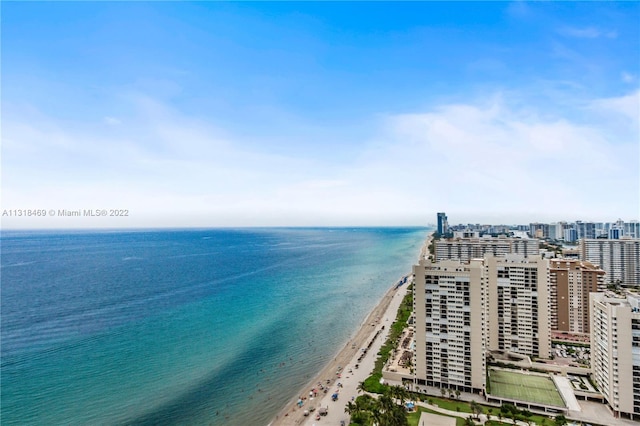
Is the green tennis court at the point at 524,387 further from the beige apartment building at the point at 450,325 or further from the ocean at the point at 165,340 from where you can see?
the ocean at the point at 165,340

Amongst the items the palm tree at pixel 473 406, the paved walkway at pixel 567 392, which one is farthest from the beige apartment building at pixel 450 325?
the paved walkway at pixel 567 392

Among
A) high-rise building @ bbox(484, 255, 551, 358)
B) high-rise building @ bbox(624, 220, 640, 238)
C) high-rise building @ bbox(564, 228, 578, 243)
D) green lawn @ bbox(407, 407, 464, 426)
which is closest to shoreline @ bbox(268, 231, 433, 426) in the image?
green lawn @ bbox(407, 407, 464, 426)

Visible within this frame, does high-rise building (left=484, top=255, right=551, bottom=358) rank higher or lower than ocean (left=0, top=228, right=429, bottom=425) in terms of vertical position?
higher

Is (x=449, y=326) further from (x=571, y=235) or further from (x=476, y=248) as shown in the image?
(x=571, y=235)

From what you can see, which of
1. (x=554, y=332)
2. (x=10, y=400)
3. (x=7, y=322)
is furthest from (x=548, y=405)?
(x=7, y=322)

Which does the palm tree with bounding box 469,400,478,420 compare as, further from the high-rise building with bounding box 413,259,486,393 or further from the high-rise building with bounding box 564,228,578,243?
the high-rise building with bounding box 564,228,578,243

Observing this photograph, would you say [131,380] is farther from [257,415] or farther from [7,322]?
[7,322]
